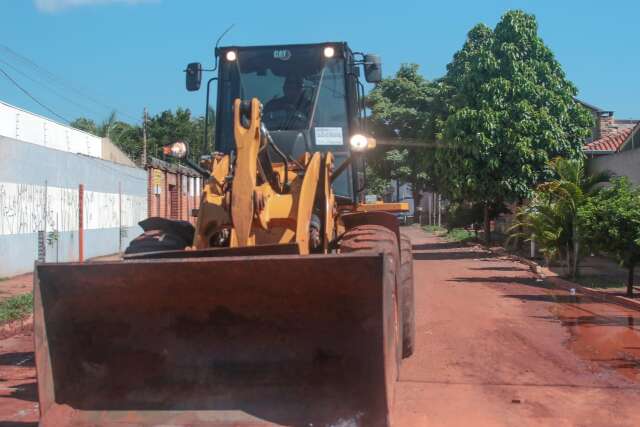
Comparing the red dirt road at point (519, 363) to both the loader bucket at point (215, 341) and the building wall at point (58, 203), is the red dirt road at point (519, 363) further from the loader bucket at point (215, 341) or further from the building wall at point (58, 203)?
the building wall at point (58, 203)

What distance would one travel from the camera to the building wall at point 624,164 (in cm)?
2211

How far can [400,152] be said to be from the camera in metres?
40.7

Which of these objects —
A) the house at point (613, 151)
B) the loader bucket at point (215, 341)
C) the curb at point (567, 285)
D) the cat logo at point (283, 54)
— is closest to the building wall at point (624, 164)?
the house at point (613, 151)

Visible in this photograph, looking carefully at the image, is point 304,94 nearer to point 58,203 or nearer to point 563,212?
point 563,212

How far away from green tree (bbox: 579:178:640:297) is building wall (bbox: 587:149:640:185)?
7981mm

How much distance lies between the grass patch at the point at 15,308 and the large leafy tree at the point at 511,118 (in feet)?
49.7

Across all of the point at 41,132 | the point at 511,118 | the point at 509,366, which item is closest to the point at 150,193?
the point at 41,132

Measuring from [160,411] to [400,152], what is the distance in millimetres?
35923

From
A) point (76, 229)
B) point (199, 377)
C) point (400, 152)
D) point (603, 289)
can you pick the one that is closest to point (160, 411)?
point (199, 377)

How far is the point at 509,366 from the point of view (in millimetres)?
8312

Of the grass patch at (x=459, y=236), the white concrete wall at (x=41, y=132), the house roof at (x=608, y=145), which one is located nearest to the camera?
the white concrete wall at (x=41, y=132)

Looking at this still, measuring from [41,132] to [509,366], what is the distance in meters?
→ 23.7

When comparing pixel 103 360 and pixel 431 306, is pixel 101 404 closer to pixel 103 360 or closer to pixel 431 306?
pixel 103 360

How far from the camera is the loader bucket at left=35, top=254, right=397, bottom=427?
5.27 m
